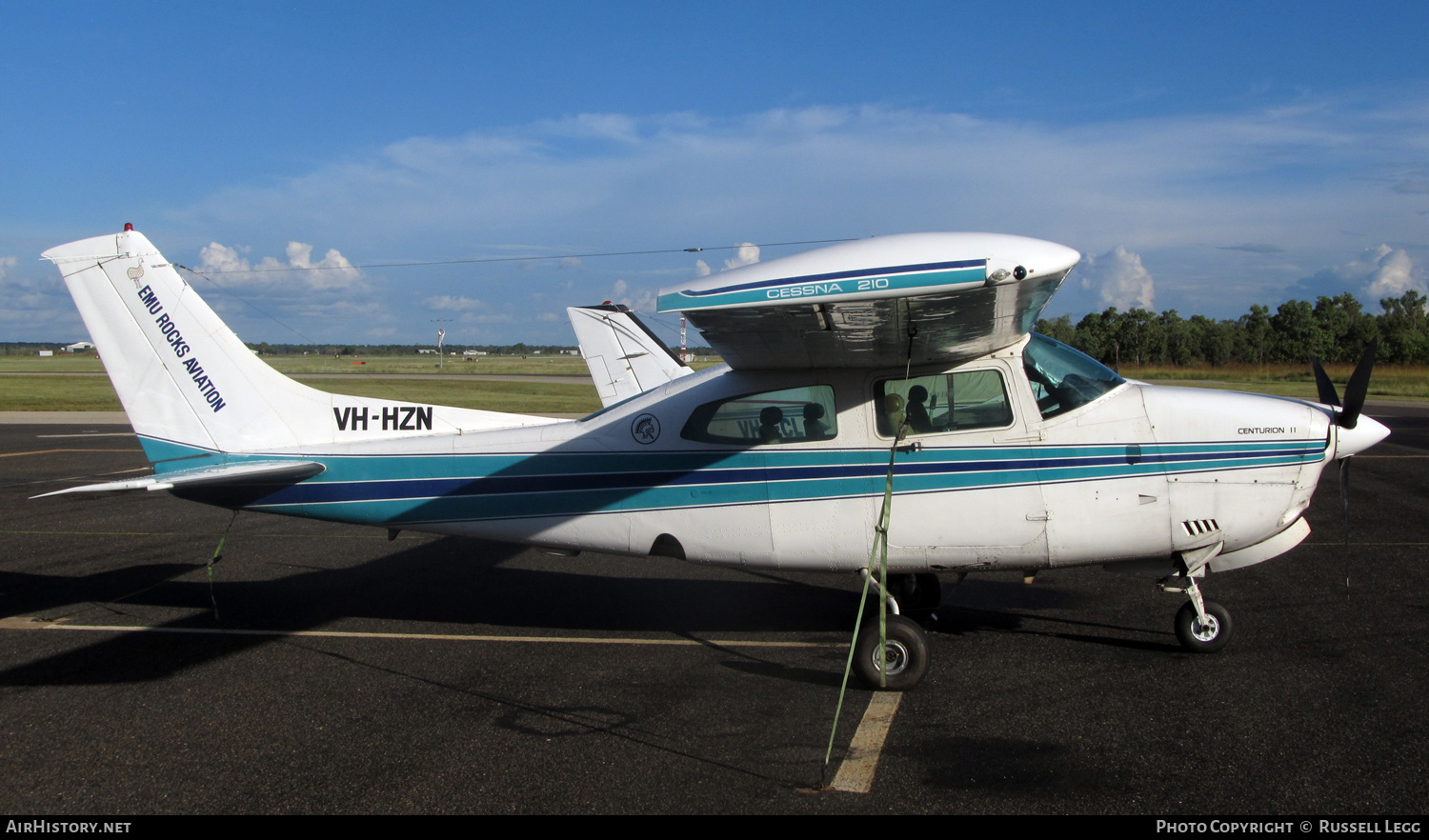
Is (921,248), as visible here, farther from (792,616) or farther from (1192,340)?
(1192,340)

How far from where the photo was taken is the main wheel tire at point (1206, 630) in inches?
224

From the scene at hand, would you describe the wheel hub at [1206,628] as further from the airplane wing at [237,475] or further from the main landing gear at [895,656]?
the airplane wing at [237,475]

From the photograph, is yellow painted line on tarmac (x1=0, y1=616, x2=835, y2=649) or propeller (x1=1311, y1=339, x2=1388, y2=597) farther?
yellow painted line on tarmac (x1=0, y1=616, x2=835, y2=649)

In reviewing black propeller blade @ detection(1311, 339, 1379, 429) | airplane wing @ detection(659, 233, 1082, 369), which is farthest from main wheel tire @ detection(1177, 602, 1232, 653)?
airplane wing @ detection(659, 233, 1082, 369)

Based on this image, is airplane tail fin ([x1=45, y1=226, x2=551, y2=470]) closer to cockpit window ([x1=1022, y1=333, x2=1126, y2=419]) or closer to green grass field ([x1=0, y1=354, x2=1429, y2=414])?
cockpit window ([x1=1022, y1=333, x2=1126, y2=419])

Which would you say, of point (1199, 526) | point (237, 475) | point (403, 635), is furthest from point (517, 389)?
point (1199, 526)

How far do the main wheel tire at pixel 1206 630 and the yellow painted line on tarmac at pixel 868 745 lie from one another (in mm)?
2098

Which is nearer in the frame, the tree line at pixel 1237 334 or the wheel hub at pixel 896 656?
the wheel hub at pixel 896 656

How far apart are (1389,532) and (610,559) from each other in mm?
8867

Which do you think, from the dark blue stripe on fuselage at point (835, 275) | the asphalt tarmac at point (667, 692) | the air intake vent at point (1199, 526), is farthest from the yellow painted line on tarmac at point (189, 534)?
the air intake vent at point (1199, 526)

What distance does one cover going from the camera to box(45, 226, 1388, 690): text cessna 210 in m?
5.41

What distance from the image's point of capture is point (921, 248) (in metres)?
3.99

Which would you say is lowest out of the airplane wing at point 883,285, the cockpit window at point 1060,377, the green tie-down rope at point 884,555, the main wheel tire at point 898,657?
the main wheel tire at point 898,657

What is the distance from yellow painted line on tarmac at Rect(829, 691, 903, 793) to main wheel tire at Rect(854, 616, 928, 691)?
73mm
